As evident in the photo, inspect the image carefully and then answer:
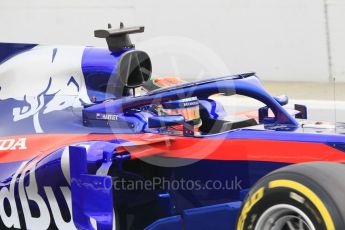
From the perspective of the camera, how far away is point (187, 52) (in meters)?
3.81

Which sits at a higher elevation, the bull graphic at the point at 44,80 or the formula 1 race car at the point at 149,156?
the bull graphic at the point at 44,80

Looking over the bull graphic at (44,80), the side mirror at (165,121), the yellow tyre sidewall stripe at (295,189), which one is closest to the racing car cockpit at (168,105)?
the side mirror at (165,121)

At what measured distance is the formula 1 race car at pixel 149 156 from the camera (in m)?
2.61

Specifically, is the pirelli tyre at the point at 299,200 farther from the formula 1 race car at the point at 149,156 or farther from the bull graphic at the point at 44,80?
the bull graphic at the point at 44,80

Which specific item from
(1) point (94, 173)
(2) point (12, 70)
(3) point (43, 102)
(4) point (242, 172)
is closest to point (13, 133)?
(3) point (43, 102)

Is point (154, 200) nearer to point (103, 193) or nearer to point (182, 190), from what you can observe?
point (182, 190)

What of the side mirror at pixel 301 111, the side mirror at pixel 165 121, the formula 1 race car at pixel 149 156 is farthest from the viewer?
the side mirror at pixel 301 111

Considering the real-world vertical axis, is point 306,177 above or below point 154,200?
above

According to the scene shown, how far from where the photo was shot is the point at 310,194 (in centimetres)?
246

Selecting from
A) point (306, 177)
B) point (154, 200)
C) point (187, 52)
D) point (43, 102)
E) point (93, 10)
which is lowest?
point (154, 200)

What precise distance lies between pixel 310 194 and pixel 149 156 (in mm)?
1007

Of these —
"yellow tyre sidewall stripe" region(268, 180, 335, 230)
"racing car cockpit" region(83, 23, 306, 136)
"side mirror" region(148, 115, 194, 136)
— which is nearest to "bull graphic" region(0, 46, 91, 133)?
"racing car cockpit" region(83, 23, 306, 136)

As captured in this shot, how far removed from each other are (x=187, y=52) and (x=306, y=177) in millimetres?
1500

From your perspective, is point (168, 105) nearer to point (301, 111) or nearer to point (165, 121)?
point (165, 121)
